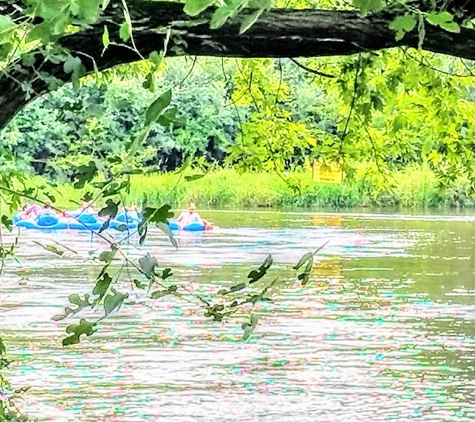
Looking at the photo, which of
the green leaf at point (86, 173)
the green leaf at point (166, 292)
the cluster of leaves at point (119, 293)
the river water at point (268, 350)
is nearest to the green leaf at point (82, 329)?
the cluster of leaves at point (119, 293)

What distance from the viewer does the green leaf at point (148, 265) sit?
140cm

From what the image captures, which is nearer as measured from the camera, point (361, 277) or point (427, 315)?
point (427, 315)

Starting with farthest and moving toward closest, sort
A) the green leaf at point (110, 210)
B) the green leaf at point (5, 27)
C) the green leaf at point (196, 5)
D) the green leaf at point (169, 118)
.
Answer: the green leaf at point (110, 210)
the green leaf at point (169, 118)
the green leaf at point (5, 27)
the green leaf at point (196, 5)

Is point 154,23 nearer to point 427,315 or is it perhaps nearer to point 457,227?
point 427,315

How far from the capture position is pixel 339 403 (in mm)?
6258

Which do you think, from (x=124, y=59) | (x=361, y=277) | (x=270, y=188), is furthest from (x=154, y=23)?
(x=270, y=188)

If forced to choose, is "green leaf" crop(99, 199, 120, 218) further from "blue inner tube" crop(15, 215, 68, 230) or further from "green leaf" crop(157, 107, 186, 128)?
"blue inner tube" crop(15, 215, 68, 230)

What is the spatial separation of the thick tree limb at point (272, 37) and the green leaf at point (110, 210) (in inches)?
31.4

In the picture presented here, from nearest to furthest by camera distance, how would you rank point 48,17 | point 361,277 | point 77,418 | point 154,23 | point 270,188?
point 48,17, point 154,23, point 77,418, point 361,277, point 270,188

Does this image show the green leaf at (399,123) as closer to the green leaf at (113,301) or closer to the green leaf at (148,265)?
the green leaf at (148,265)

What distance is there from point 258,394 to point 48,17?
5.86 m

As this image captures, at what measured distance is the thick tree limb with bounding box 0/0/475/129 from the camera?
219cm

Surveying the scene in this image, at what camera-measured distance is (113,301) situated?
127cm

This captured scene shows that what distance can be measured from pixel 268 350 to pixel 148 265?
6.67 m
